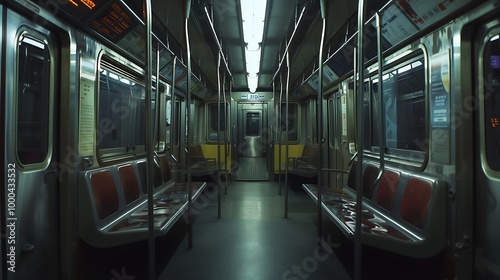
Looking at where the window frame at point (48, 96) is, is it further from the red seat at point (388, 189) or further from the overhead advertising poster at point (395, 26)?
the red seat at point (388, 189)

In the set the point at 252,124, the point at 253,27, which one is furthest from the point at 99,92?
the point at 252,124

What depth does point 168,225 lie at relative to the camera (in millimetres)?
2418

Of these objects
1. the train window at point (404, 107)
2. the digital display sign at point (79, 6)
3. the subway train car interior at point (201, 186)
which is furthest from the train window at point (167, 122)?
the train window at point (404, 107)

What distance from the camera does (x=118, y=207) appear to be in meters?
2.64

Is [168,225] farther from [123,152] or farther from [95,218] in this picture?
[123,152]

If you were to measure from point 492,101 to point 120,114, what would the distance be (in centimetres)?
322

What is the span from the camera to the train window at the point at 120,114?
9.06 ft

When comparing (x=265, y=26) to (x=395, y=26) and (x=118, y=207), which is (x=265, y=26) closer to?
(x=395, y=26)

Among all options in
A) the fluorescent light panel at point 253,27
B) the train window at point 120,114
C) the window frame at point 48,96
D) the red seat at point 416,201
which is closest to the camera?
the window frame at point 48,96

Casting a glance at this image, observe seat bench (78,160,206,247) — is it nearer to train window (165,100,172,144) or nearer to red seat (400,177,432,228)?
train window (165,100,172,144)

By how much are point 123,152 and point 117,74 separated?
0.83 metres

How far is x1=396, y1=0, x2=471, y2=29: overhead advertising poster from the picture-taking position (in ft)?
6.24

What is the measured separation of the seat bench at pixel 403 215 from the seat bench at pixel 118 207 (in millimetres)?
1571

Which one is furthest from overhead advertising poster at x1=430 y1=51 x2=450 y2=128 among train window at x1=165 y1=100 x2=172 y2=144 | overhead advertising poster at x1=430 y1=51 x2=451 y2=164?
train window at x1=165 y1=100 x2=172 y2=144
